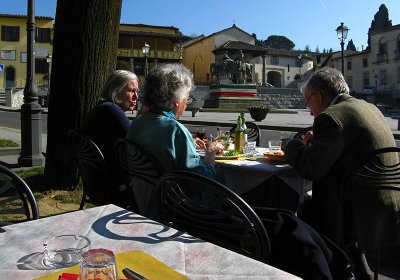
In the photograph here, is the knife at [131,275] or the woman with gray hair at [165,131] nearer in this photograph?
the knife at [131,275]

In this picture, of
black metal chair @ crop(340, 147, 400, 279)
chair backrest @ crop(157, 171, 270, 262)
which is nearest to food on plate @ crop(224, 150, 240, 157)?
black metal chair @ crop(340, 147, 400, 279)

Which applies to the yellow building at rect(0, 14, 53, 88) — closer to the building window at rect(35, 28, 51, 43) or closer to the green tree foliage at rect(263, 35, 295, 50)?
the building window at rect(35, 28, 51, 43)

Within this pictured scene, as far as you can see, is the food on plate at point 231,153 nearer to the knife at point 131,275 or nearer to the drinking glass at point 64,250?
the drinking glass at point 64,250

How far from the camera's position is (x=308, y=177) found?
2.79 metres

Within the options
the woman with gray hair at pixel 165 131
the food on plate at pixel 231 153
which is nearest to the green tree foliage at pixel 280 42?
the food on plate at pixel 231 153

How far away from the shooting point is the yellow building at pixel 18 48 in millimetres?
53156

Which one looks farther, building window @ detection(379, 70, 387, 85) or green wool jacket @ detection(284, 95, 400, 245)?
building window @ detection(379, 70, 387, 85)

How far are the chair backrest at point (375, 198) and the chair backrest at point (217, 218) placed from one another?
104 centimetres

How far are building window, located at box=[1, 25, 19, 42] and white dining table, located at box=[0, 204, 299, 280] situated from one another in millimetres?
57838

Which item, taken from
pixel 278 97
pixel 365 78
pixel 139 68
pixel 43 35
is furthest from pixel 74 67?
pixel 365 78

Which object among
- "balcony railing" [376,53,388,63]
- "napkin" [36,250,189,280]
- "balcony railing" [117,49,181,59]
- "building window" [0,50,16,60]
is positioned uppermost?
"balcony railing" [376,53,388,63]

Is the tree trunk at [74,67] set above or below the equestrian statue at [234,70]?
below

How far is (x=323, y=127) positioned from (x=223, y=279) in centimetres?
163

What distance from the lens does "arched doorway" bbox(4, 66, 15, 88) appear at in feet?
173
